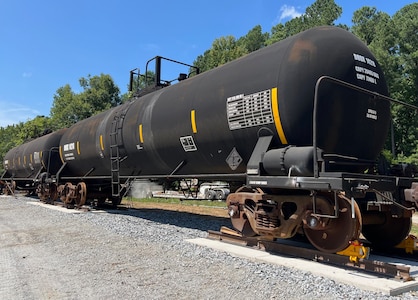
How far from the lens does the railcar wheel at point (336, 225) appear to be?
5365 millimetres

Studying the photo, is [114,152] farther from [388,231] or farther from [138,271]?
[388,231]

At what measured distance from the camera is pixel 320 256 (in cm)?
593

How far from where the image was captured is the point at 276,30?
55562 millimetres

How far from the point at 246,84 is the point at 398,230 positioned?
3616mm

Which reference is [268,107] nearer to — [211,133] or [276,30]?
[211,133]

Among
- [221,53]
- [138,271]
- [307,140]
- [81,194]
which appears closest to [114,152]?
[81,194]

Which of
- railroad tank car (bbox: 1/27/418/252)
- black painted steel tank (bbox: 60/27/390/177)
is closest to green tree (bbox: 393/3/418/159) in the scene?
black painted steel tank (bbox: 60/27/390/177)

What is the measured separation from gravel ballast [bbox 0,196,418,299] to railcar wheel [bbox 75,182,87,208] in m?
5.00

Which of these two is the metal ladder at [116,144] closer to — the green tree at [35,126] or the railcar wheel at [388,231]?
the railcar wheel at [388,231]

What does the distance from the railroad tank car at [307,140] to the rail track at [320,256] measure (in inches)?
6.9

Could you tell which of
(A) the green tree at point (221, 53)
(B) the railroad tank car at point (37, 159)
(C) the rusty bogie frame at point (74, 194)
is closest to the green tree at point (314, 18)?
(A) the green tree at point (221, 53)

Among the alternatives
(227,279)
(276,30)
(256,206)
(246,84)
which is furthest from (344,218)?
(276,30)

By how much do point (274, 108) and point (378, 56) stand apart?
2736 centimetres

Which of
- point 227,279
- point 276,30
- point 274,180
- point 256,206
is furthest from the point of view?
point 276,30
